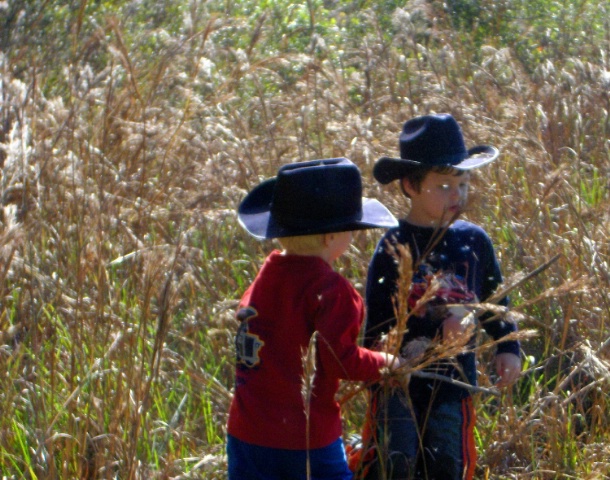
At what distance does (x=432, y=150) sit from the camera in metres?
2.59

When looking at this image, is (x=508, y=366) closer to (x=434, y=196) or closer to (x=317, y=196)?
(x=434, y=196)

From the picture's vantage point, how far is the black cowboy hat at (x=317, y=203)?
216 cm

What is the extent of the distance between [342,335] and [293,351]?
14 centimetres

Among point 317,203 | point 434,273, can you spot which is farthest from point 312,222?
point 434,273

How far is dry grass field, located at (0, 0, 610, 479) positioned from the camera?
2.53 meters

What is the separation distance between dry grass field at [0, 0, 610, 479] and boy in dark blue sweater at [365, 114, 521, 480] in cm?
13

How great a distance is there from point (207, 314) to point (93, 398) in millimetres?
816

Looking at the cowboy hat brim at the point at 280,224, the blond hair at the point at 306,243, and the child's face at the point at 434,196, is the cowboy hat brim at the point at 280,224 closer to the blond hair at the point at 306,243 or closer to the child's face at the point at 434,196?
the blond hair at the point at 306,243

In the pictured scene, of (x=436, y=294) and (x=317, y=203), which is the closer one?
(x=317, y=203)

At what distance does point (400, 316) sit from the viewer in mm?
1951

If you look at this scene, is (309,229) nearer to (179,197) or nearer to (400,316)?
(400,316)

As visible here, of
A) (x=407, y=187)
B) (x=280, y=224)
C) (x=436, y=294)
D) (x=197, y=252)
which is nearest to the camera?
(x=280, y=224)

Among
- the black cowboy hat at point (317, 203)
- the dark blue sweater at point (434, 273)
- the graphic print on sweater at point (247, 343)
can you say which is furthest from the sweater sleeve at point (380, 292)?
the graphic print on sweater at point (247, 343)

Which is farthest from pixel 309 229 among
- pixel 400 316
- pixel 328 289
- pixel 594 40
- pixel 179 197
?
pixel 594 40
